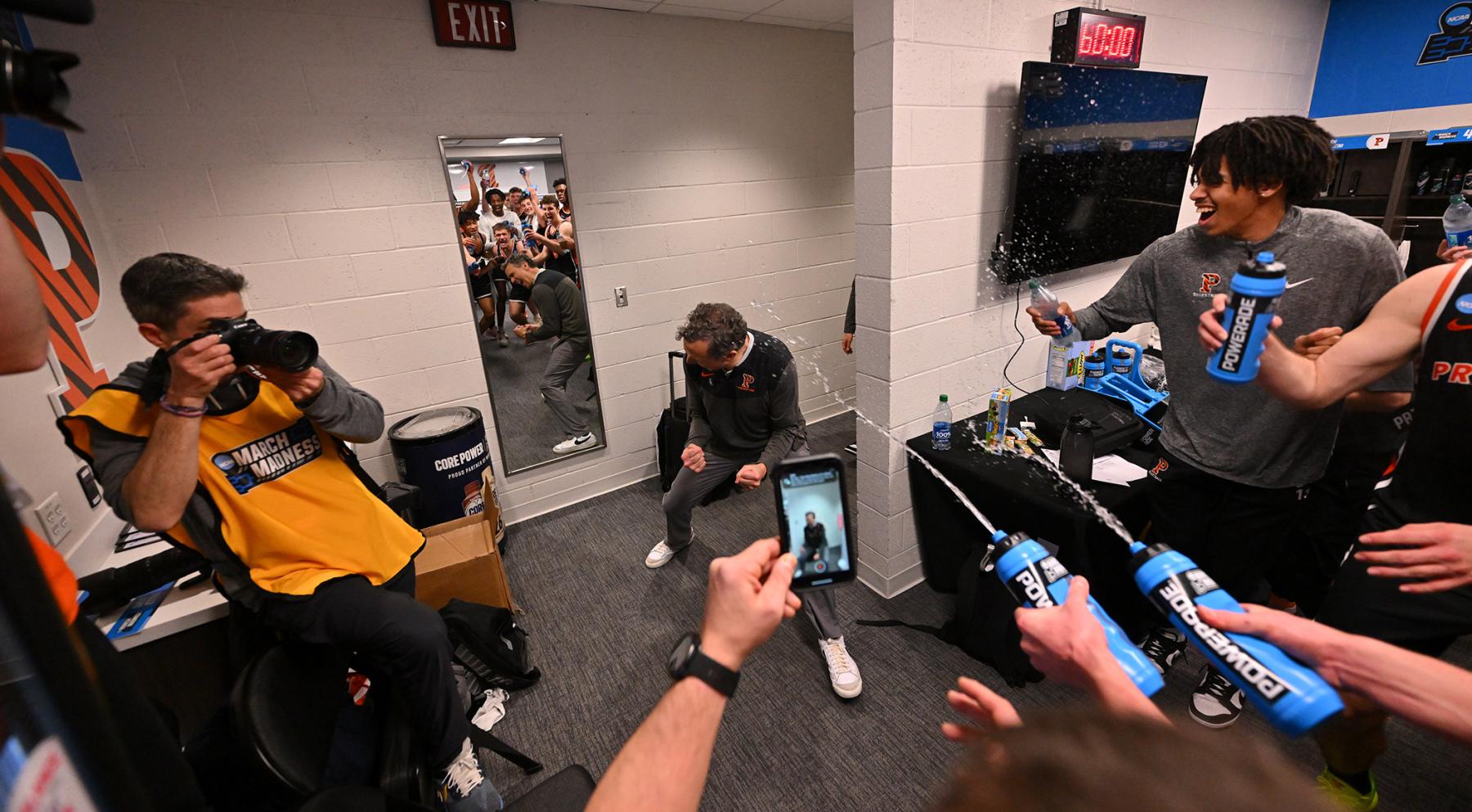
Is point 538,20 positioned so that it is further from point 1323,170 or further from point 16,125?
point 1323,170

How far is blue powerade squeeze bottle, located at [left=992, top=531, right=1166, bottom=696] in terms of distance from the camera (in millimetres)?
781

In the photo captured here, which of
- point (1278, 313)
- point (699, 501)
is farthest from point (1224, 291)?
point (699, 501)

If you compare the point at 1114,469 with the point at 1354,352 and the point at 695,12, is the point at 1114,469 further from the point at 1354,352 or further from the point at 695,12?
the point at 695,12

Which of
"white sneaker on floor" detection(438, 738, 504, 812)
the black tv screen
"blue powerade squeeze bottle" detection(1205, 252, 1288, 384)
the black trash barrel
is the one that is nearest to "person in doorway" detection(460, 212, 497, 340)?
the black trash barrel

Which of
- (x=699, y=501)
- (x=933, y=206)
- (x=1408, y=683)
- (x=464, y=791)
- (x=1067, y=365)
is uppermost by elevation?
(x=933, y=206)

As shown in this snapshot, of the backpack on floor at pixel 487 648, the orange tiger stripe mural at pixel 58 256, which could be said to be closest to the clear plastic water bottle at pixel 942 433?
the backpack on floor at pixel 487 648

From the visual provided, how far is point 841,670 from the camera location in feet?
6.63

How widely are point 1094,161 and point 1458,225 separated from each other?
122 cm

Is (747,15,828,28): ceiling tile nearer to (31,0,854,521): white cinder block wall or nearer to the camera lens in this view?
(31,0,854,521): white cinder block wall

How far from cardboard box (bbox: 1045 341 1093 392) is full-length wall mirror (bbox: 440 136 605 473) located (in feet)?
7.42

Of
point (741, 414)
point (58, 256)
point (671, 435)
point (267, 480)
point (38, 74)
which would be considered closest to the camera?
point (38, 74)

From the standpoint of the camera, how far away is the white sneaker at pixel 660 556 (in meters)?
2.79

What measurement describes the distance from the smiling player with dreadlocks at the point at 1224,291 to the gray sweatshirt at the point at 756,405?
0.90 metres

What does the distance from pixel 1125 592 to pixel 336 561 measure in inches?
95.3
